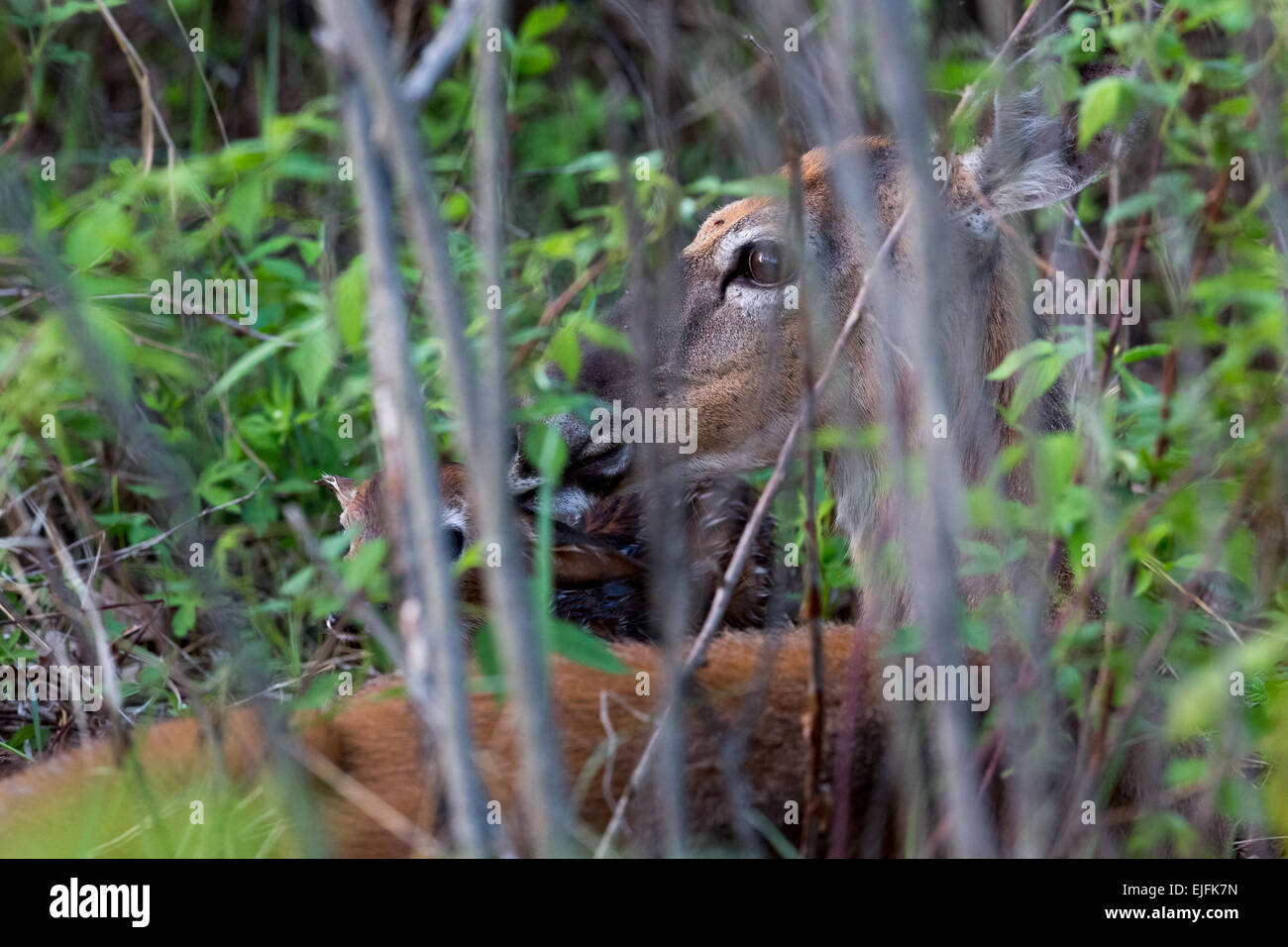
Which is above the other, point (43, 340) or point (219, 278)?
point (219, 278)

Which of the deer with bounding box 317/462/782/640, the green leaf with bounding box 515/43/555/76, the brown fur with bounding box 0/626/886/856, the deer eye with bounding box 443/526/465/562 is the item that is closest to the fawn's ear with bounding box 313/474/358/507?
the deer with bounding box 317/462/782/640

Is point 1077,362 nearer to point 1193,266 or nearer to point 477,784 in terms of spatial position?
point 1193,266

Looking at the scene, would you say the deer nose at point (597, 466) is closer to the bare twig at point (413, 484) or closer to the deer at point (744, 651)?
the deer at point (744, 651)

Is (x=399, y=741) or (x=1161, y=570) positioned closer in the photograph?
(x=399, y=741)

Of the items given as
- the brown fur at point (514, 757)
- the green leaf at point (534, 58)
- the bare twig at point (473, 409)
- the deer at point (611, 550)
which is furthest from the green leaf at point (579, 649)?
the green leaf at point (534, 58)

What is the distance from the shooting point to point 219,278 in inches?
185

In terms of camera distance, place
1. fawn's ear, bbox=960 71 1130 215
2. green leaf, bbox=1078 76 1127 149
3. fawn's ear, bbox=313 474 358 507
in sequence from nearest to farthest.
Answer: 1. green leaf, bbox=1078 76 1127 149
2. fawn's ear, bbox=960 71 1130 215
3. fawn's ear, bbox=313 474 358 507

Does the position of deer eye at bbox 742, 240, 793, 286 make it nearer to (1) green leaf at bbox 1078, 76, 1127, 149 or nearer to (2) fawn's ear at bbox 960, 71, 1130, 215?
(2) fawn's ear at bbox 960, 71, 1130, 215

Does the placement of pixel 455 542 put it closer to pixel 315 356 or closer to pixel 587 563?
pixel 587 563

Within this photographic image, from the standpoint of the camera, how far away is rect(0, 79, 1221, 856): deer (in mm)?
2527
